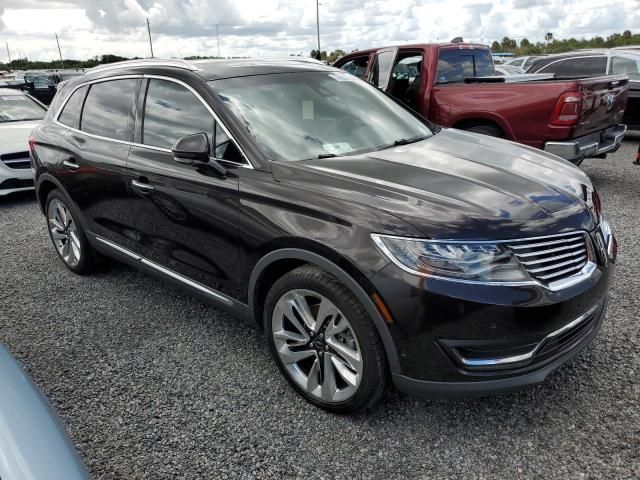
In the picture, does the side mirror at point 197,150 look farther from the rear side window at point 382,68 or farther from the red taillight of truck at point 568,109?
the rear side window at point 382,68

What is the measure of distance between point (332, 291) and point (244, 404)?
0.89 meters

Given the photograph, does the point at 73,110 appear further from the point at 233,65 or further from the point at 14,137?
the point at 14,137

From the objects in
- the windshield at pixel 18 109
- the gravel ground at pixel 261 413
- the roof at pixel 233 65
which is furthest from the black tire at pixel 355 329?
the windshield at pixel 18 109

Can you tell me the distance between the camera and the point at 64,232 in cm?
473

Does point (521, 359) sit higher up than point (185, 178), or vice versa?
point (185, 178)

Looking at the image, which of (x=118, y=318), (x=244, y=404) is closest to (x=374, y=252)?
(x=244, y=404)

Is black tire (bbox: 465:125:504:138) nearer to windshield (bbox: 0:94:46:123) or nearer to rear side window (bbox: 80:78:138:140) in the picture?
rear side window (bbox: 80:78:138:140)

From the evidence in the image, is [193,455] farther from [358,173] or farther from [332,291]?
[358,173]

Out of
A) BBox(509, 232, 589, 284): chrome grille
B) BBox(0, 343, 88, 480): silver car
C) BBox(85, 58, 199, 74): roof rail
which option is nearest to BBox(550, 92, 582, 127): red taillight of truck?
BBox(509, 232, 589, 284): chrome grille

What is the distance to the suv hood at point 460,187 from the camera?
90.3 inches

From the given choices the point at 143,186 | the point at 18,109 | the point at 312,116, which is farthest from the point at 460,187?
the point at 18,109

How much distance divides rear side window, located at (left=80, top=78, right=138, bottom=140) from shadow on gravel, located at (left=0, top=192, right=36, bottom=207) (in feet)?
14.1

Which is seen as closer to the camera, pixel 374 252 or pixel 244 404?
pixel 374 252

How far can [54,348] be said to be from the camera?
351cm
